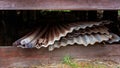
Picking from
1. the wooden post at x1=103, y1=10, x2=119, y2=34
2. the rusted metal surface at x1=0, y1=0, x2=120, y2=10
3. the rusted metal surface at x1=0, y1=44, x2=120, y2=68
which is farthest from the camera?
the wooden post at x1=103, y1=10, x2=119, y2=34

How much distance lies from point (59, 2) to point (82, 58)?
2.30ft

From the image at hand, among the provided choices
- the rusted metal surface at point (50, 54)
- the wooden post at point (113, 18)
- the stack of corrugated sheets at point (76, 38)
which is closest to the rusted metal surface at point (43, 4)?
the stack of corrugated sheets at point (76, 38)

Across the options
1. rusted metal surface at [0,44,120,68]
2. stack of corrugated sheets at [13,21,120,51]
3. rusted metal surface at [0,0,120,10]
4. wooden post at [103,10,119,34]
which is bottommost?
wooden post at [103,10,119,34]

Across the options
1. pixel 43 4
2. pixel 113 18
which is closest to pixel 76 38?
pixel 43 4

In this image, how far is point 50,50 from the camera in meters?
3.30

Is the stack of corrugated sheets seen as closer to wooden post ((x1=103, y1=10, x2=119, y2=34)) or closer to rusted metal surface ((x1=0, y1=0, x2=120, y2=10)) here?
rusted metal surface ((x1=0, y1=0, x2=120, y2=10))

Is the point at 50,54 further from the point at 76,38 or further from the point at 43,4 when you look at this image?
the point at 43,4

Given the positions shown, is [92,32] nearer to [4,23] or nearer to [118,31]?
[118,31]

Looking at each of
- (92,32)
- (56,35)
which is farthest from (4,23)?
(92,32)

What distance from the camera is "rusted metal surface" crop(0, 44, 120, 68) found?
11.0ft

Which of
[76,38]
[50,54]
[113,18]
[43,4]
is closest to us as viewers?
[43,4]

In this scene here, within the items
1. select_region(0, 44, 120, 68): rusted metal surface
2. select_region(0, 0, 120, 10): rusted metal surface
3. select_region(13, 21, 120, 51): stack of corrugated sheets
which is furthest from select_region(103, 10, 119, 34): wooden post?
select_region(0, 0, 120, 10): rusted metal surface

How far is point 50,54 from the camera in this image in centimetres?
338

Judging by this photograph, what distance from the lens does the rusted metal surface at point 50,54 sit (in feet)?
11.0
